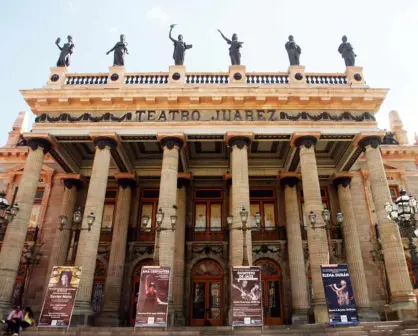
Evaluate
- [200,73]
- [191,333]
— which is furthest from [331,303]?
[200,73]

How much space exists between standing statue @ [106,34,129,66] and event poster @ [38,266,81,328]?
10.3 metres

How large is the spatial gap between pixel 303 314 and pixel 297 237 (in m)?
3.45

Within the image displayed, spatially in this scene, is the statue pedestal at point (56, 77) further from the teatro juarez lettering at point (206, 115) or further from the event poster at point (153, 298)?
the event poster at point (153, 298)

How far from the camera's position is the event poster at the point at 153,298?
1107 centimetres

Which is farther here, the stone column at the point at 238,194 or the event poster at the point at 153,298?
the stone column at the point at 238,194

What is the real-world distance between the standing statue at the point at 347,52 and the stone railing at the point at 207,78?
0.61m

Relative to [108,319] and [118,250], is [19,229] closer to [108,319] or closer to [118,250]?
[118,250]

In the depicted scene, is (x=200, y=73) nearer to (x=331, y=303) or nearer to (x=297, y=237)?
(x=297, y=237)

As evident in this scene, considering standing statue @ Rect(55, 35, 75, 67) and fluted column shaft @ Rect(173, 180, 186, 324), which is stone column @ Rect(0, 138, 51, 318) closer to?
standing statue @ Rect(55, 35, 75, 67)

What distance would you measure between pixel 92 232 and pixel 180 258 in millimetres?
4860

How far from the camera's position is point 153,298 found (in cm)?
1136

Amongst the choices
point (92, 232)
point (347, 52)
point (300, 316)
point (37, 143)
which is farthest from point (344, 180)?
point (37, 143)

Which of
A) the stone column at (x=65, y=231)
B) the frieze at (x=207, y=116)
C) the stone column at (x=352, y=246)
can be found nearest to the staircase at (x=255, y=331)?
the stone column at (x=352, y=246)

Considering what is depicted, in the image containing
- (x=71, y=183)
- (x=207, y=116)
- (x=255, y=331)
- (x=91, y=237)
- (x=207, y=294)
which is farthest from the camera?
(x=71, y=183)
